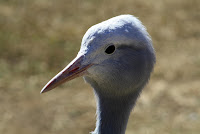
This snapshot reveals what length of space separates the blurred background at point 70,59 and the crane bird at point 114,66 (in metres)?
4.73

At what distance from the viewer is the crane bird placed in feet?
15.0

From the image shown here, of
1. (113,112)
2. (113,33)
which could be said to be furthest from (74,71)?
(113,112)

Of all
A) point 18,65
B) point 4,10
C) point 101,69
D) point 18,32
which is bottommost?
point 101,69

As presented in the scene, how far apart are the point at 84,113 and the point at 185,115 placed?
8.26ft

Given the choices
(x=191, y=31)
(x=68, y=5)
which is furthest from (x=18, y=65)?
(x=191, y=31)

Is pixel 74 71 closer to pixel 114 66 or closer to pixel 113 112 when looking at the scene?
pixel 114 66

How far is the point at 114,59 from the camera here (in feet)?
15.5

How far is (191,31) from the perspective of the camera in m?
13.7

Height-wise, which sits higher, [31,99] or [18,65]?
[18,65]

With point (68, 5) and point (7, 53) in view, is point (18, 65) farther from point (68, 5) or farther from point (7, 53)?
point (68, 5)

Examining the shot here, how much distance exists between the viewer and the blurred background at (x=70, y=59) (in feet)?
32.3

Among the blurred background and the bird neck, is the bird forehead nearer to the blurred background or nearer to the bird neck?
the bird neck

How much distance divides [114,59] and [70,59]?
754 cm

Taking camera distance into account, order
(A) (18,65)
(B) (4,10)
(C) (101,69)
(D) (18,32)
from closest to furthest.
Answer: (C) (101,69)
(A) (18,65)
(D) (18,32)
(B) (4,10)
